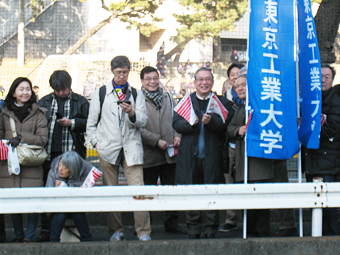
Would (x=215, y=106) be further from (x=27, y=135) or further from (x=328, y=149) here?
(x=27, y=135)

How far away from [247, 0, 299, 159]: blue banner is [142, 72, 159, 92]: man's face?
67.2 inches

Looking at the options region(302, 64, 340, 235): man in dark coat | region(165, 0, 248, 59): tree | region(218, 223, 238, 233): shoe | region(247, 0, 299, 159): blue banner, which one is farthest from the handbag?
region(165, 0, 248, 59): tree

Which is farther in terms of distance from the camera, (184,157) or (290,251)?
(184,157)

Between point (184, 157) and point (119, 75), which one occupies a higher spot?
point (119, 75)

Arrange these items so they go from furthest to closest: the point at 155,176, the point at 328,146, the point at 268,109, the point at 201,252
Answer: the point at 155,176 < the point at 328,146 < the point at 268,109 < the point at 201,252

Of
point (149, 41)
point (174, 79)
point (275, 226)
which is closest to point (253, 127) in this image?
point (275, 226)

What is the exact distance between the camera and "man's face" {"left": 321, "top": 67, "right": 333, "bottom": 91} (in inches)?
205

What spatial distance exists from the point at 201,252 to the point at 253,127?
133 cm

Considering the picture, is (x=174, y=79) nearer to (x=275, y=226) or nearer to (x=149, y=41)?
(x=149, y=41)

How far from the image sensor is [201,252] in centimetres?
405

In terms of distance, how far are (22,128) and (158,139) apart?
63.8 inches

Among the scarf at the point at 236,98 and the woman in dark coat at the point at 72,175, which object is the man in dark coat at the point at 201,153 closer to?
the scarf at the point at 236,98

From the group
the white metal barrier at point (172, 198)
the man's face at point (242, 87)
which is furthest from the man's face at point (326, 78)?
the white metal barrier at point (172, 198)

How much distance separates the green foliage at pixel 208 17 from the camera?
2198 cm
